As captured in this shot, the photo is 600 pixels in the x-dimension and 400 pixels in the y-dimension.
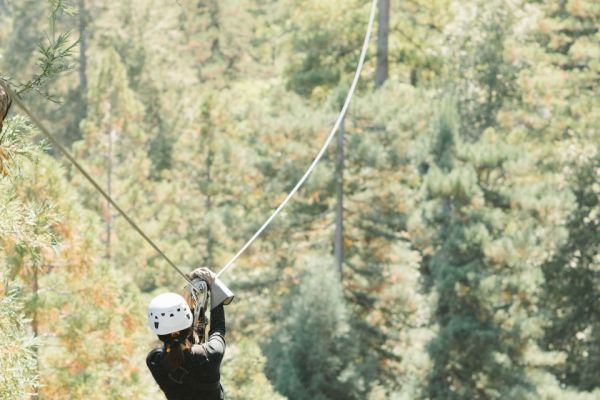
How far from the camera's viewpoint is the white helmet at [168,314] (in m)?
3.81

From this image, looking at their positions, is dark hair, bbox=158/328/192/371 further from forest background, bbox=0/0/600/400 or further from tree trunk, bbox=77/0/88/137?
tree trunk, bbox=77/0/88/137

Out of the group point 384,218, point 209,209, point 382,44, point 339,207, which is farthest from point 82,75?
point 384,218

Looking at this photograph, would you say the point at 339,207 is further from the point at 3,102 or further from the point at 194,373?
the point at 3,102

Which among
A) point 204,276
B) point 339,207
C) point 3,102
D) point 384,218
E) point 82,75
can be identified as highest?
point 3,102

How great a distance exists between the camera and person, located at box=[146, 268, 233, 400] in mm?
3826

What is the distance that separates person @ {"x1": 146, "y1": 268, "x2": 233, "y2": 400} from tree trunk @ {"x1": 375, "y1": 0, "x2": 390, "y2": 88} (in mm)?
21342

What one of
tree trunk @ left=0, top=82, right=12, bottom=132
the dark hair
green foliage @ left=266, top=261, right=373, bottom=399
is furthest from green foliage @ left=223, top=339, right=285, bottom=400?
tree trunk @ left=0, top=82, right=12, bottom=132

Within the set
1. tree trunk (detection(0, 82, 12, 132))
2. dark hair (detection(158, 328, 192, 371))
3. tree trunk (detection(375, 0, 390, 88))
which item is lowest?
tree trunk (detection(375, 0, 390, 88))

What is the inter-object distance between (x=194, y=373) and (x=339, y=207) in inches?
615

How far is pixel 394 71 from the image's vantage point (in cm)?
2792

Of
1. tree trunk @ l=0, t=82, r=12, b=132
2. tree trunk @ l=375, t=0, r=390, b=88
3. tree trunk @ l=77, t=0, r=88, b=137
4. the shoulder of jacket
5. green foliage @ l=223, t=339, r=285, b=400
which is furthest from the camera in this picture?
tree trunk @ l=77, t=0, r=88, b=137

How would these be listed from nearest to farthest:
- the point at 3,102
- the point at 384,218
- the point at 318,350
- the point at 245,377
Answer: the point at 3,102, the point at 245,377, the point at 318,350, the point at 384,218

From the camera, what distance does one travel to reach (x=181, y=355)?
3869 mm

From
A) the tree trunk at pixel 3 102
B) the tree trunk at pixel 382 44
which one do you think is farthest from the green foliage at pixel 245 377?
the tree trunk at pixel 382 44
